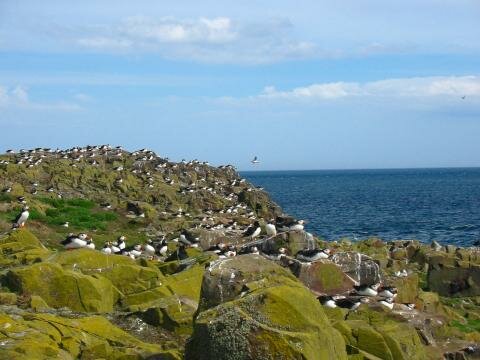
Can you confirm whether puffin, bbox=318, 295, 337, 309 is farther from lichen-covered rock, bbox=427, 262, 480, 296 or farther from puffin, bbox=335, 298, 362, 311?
lichen-covered rock, bbox=427, 262, 480, 296

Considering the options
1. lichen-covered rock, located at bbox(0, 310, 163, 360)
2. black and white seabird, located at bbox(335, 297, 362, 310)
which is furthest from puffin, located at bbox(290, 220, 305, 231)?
lichen-covered rock, located at bbox(0, 310, 163, 360)

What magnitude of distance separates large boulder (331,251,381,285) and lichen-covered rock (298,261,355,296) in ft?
2.53

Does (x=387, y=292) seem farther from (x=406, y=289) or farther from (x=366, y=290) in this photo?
(x=406, y=289)

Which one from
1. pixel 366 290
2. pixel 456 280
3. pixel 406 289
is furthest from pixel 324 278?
pixel 456 280

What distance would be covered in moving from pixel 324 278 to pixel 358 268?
230cm

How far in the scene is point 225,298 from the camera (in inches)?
527

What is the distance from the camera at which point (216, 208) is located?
6216cm

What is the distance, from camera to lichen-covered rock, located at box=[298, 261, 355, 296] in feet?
73.2

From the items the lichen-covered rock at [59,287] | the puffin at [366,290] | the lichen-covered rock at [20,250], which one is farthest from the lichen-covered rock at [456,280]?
the lichen-covered rock at [59,287]

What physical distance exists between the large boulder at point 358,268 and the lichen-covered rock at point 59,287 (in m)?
10.4

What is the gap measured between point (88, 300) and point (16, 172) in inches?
1674

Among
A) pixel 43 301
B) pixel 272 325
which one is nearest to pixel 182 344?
pixel 43 301

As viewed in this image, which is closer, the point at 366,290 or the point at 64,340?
the point at 64,340

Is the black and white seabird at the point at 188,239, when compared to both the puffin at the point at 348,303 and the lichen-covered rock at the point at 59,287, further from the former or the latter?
the lichen-covered rock at the point at 59,287
